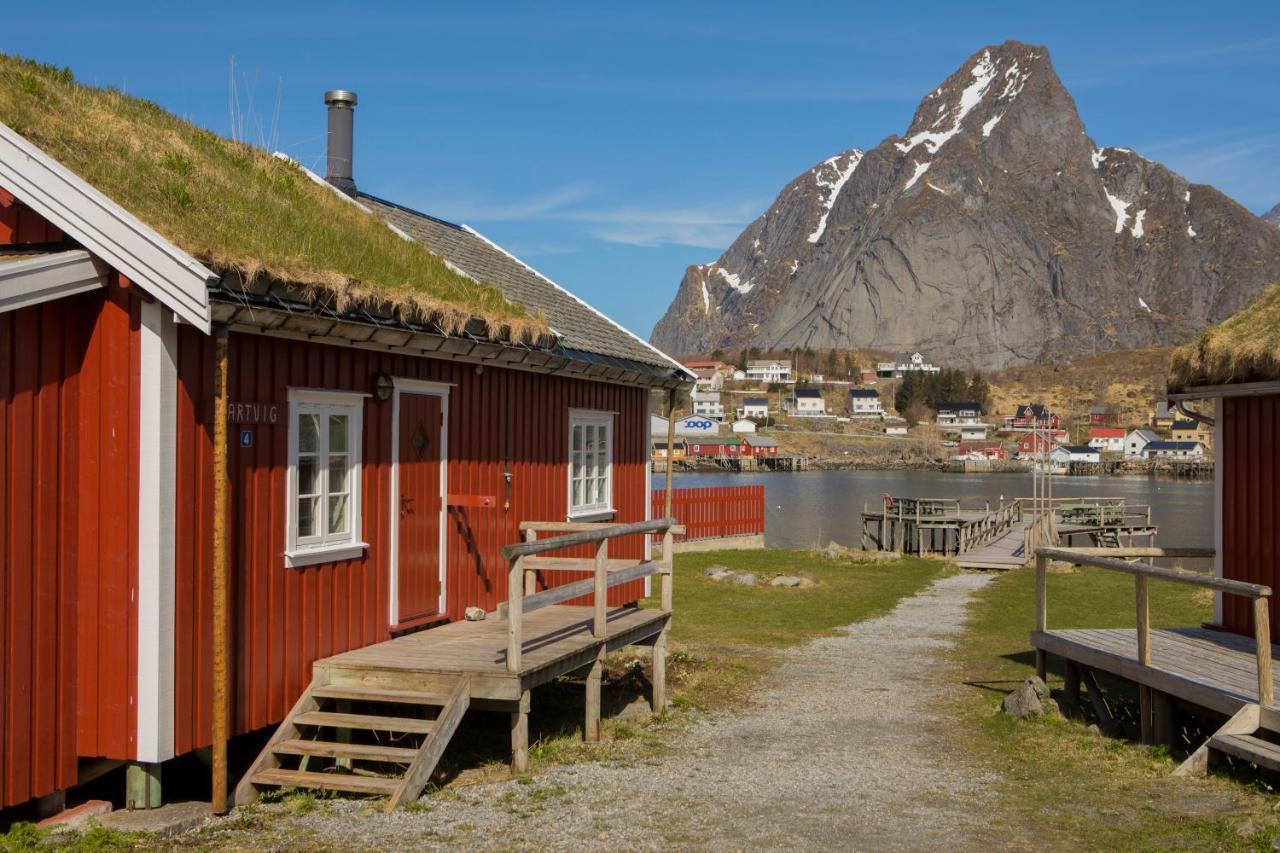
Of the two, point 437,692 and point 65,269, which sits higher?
point 65,269

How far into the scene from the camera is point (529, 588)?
42.1ft

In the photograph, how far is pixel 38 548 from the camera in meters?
8.12

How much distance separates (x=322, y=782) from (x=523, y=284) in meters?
9.23

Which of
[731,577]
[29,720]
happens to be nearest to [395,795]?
[29,720]

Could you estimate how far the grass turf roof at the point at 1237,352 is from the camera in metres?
12.0

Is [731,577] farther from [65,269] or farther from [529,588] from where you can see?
[65,269]

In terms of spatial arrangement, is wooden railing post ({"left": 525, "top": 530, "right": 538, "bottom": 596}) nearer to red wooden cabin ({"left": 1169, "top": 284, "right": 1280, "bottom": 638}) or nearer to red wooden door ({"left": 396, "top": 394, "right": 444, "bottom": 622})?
red wooden door ({"left": 396, "top": 394, "right": 444, "bottom": 622})

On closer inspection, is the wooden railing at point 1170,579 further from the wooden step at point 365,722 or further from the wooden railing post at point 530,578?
the wooden step at point 365,722

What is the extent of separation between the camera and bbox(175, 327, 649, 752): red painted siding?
8.64 m

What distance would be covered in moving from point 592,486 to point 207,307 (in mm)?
8584

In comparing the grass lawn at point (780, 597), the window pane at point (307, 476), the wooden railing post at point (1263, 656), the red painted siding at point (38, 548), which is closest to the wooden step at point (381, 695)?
the window pane at point (307, 476)

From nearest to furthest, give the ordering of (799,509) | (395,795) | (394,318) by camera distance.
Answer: (395,795) < (394,318) < (799,509)

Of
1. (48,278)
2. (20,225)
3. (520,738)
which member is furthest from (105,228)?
(520,738)

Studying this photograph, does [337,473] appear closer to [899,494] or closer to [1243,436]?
[1243,436]
